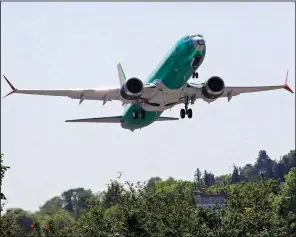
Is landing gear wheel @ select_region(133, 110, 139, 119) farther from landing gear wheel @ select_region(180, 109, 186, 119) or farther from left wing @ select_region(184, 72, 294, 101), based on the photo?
left wing @ select_region(184, 72, 294, 101)

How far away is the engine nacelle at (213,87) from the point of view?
72.9 meters

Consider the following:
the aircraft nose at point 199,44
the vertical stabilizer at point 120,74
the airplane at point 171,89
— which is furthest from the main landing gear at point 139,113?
the vertical stabilizer at point 120,74

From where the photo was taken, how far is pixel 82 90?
7394cm

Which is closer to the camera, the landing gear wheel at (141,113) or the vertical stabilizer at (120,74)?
the landing gear wheel at (141,113)

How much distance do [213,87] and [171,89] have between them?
4214 millimetres

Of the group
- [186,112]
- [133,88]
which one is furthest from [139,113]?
[133,88]

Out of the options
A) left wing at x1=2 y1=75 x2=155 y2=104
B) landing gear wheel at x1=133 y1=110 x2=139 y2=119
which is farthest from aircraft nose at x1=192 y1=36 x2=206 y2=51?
landing gear wheel at x1=133 y1=110 x2=139 y2=119

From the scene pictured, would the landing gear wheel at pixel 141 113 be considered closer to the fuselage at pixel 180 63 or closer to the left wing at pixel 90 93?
the left wing at pixel 90 93

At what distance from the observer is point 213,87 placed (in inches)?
2879

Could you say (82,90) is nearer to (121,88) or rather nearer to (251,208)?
(121,88)

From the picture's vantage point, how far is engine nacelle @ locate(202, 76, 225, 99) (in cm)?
7288

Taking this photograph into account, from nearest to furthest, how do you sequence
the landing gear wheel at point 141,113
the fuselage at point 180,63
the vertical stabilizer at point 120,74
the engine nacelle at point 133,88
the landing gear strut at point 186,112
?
the fuselage at point 180,63 → the engine nacelle at point 133,88 → the landing gear strut at point 186,112 → the landing gear wheel at point 141,113 → the vertical stabilizer at point 120,74

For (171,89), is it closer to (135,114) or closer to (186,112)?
(186,112)

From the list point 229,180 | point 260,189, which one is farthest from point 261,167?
point 260,189
